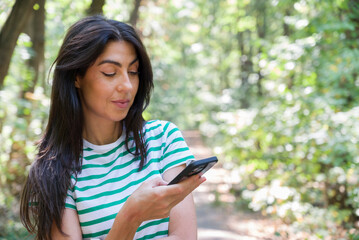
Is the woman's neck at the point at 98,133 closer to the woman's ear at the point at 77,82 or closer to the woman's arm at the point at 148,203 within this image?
the woman's ear at the point at 77,82

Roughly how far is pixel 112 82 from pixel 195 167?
67 cm

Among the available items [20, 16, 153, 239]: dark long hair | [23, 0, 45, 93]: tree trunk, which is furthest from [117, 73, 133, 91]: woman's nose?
[23, 0, 45, 93]: tree trunk

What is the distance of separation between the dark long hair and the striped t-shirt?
0.04 m

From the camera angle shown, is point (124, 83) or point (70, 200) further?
point (124, 83)

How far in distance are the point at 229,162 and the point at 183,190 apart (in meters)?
7.58

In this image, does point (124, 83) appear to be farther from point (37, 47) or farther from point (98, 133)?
point (37, 47)

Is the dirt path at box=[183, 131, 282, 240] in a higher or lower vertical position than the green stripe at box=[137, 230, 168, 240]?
lower

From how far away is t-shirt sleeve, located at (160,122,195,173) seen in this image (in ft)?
5.75

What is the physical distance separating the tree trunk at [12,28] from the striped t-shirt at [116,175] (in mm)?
1567

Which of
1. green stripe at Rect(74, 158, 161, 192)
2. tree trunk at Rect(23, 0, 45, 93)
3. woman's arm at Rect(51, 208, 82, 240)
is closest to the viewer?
woman's arm at Rect(51, 208, 82, 240)

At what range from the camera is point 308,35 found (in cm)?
578

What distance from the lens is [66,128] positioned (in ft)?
5.94

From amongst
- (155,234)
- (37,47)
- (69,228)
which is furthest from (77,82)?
(37,47)

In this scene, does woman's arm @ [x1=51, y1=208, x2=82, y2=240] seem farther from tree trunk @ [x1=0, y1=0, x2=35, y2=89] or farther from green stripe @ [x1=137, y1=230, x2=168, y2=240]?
tree trunk @ [x1=0, y1=0, x2=35, y2=89]
